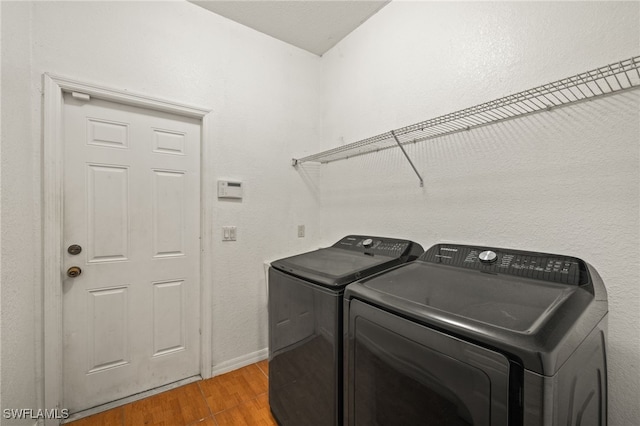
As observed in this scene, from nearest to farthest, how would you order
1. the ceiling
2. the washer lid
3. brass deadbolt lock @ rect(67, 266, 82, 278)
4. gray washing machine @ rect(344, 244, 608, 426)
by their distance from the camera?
gray washing machine @ rect(344, 244, 608, 426) < the washer lid < brass deadbolt lock @ rect(67, 266, 82, 278) < the ceiling

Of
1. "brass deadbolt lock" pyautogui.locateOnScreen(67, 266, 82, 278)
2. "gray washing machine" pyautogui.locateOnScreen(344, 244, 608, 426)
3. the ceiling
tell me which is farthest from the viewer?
the ceiling

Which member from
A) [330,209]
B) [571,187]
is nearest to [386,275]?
[571,187]

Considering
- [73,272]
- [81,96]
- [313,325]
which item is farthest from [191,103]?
[313,325]

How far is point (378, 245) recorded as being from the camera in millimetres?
1744

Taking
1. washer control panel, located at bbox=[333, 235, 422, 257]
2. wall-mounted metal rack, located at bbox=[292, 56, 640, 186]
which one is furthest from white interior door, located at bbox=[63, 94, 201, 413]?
wall-mounted metal rack, located at bbox=[292, 56, 640, 186]

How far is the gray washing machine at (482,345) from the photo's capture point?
0.63 meters

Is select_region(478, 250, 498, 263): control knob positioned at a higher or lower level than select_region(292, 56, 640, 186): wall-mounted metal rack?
lower

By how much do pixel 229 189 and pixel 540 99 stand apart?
1942 millimetres

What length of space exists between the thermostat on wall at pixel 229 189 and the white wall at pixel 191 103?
2.5 inches

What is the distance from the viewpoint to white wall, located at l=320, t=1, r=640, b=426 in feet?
3.27

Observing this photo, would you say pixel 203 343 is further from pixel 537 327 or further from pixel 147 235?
pixel 537 327

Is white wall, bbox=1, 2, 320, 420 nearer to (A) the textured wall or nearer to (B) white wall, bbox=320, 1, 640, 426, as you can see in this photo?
(A) the textured wall

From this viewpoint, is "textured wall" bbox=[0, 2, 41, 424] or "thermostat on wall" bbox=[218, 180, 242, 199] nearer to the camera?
"textured wall" bbox=[0, 2, 41, 424]

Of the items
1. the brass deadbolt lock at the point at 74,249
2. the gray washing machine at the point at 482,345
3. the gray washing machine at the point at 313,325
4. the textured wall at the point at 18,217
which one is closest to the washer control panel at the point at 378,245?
the gray washing machine at the point at 313,325
